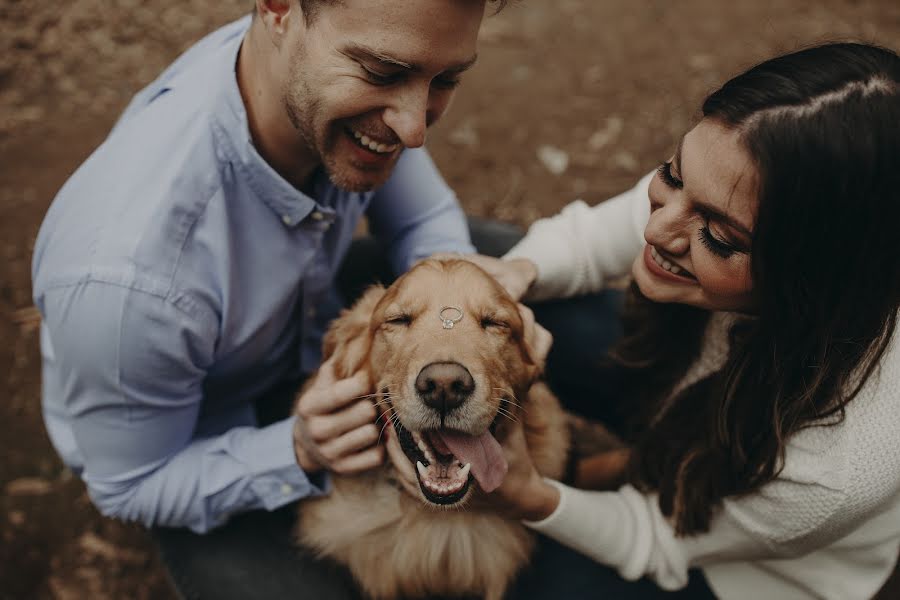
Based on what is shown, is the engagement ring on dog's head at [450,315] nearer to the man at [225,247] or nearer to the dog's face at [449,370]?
the dog's face at [449,370]

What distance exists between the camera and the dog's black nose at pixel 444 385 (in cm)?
204

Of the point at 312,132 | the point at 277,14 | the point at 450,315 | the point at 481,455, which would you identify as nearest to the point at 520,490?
the point at 481,455

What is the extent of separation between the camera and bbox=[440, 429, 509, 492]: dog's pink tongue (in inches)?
84.3

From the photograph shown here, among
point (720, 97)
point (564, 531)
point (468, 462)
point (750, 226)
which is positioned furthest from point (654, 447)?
point (720, 97)

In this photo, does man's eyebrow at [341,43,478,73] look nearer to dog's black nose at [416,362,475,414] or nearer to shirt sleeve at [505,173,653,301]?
dog's black nose at [416,362,475,414]

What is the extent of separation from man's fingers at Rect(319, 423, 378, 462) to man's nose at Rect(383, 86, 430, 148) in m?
0.90

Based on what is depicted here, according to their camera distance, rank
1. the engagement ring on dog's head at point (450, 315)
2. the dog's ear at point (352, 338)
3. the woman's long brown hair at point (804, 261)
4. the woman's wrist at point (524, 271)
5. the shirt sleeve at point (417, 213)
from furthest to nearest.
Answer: the shirt sleeve at point (417, 213)
the woman's wrist at point (524, 271)
the dog's ear at point (352, 338)
the engagement ring on dog's head at point (450, 315)
the woman's long brown hair at point (804, 261)

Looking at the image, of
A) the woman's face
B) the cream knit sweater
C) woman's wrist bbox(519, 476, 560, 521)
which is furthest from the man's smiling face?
woman's wrist bbox(519, 476, 560, 521)

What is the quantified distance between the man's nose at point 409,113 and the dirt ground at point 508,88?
8.83 feet

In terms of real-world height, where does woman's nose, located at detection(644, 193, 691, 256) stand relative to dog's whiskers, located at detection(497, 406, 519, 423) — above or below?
above

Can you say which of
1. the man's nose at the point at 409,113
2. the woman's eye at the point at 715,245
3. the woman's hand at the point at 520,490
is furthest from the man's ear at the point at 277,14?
the woman's hand at the point at 520,490

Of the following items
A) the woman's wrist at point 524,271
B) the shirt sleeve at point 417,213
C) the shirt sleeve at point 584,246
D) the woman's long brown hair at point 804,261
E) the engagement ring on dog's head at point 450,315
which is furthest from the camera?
the shirt sleeve at point 417,213

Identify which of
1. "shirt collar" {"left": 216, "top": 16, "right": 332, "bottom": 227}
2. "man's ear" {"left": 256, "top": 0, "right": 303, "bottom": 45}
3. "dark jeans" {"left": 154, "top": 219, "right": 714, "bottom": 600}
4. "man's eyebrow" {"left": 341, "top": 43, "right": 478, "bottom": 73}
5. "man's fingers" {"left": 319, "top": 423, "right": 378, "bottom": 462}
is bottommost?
"dark jeans" {"left": 154, "top": 219, "right": 714, "bottom": 600}

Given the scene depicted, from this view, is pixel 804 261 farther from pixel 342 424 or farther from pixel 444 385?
pixel 342 424
